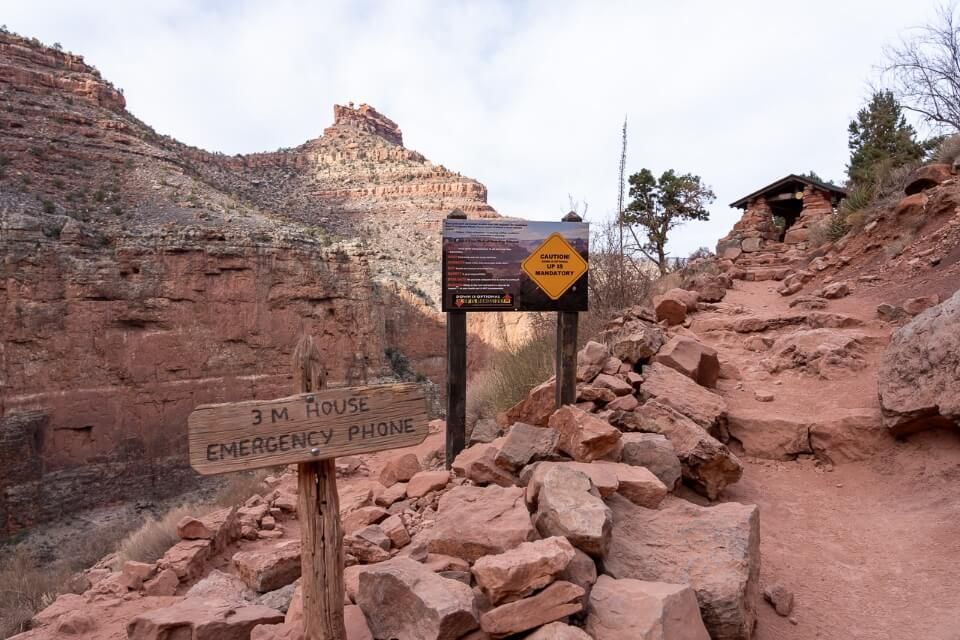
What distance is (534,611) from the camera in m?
2.34

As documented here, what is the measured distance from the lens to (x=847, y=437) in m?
4.93

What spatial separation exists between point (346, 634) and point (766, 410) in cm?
461

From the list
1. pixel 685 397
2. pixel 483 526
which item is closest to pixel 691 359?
pixel 685 397

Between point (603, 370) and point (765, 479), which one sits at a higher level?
point (603, 370)

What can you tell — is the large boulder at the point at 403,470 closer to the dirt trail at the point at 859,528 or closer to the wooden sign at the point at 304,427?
→ the dirt trail at the point at 859,528

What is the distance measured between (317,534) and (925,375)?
4729 mm

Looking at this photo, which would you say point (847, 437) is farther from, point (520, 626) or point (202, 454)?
point (202, 454)

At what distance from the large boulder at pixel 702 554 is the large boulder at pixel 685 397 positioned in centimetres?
168

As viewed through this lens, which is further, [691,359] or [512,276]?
[691,359]

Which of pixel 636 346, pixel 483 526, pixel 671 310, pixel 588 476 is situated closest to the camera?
pixel 483 526

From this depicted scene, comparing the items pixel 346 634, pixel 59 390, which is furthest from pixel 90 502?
pixel 346 634

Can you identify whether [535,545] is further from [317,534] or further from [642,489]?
[642,489]

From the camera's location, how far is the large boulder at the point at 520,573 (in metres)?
2.43

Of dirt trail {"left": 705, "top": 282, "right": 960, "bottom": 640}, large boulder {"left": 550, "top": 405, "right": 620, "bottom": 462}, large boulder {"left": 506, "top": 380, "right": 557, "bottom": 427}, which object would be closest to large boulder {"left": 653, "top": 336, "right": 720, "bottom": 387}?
dirt trail {"left": 705, "top": 282, "right": 960, "bottom": 640}
